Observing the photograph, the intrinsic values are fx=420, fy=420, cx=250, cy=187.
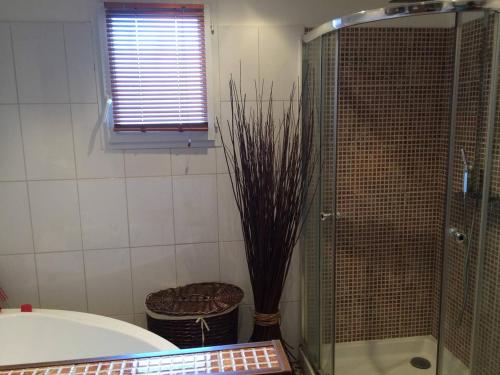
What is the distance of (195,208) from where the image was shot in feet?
8.07

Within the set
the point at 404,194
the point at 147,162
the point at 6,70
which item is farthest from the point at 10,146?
the point at 404,194

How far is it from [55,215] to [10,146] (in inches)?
17.3

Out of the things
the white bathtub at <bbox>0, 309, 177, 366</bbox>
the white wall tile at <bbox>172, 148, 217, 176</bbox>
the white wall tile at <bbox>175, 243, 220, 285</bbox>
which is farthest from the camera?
the white wall tile at <bbox>175, 243, 220, 285</bbox>

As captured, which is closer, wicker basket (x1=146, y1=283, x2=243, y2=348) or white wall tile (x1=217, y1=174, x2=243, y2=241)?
wicker basket (x1=146, y1=283, x2=243, y2=348)

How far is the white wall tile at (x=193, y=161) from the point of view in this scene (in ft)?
7.86

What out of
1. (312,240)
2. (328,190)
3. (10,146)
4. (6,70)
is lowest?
(312,240)

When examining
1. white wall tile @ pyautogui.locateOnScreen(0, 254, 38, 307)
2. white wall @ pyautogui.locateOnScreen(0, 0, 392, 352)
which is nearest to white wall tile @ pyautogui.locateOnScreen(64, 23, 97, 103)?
white wall @ pyautogui.locateOnScreen(0, 0, 392, 352)

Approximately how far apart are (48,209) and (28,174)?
219 mm

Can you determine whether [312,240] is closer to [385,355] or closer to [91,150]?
[385,355]

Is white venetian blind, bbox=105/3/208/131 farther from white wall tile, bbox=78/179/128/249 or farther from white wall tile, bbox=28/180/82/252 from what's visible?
white wall tile, bbox=28/180/82/252

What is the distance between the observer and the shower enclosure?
183 cm

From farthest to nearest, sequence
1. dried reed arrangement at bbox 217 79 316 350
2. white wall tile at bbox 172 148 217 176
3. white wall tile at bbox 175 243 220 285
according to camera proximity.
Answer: white wall tile at bbox 175 243 220 285 < white wall tile at bbox 172 148 217 176 < dried reed arrangement at bbox 217 79 316 350

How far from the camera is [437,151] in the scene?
244 cm

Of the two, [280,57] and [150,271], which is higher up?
[280,57]
